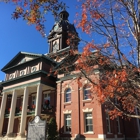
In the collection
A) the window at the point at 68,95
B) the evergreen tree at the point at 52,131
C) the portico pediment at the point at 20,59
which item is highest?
the portico pediment at the point at 20,59

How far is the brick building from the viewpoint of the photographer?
19703 millimetres

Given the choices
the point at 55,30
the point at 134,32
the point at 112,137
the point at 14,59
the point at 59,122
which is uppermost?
the point at 55,30

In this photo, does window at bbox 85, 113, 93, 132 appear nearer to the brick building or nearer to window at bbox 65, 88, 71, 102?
the brick building

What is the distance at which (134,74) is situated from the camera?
26.9 feet

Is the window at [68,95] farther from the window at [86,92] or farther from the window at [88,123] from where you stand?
the window at [88,123]

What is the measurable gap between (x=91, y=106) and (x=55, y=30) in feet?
82.5

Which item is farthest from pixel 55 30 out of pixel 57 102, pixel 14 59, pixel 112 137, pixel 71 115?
pixel 112 137

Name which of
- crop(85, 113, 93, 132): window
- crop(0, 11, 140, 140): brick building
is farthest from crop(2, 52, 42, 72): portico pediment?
crop(85, 113, 93, 132): window

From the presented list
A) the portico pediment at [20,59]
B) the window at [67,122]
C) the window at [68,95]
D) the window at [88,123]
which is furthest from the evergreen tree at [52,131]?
the portico pediment at [20,59]

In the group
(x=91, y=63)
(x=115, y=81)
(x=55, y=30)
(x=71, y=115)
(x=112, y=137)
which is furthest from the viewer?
(x=55, y=30)

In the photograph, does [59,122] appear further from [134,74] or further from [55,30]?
[55,30]

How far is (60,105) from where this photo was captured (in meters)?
23.4

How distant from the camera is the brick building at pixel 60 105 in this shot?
19.7m

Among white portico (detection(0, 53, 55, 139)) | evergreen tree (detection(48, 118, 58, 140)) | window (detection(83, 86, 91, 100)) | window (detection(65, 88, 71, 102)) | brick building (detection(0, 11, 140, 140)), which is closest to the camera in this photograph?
evergreen tree (detection(48, 118, 58, 140))
